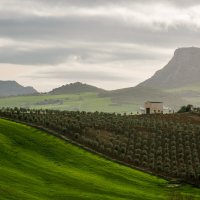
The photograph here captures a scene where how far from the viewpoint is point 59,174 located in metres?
53.3

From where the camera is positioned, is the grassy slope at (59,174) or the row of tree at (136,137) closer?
the grassy slope at (59,174)

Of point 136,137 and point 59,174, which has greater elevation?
point 136,137

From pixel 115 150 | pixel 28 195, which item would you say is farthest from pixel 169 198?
pixel 115 150

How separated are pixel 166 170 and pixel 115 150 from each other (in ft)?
28.0

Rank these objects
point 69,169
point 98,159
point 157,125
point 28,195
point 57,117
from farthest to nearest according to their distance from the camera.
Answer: point 157,125
point 57,117
point 98,159
point 69,169
point 28,195

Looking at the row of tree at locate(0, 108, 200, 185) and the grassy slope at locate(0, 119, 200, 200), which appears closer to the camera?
the grassy slope at locate(0, 119, 200, 200)

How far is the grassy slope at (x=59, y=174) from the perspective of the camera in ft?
150

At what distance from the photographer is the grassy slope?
45.7 meters

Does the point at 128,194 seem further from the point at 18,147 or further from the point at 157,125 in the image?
the point at 157,125

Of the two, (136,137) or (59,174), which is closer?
(59,174)

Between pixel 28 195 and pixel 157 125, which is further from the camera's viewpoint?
pixel 157 125

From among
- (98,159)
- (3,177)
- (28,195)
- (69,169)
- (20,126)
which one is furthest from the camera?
(20,126)

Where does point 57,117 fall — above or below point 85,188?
above

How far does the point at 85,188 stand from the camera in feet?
165
